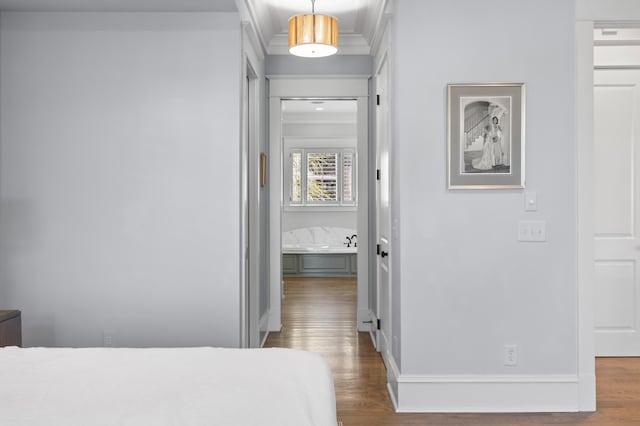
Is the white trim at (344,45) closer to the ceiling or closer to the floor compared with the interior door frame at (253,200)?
closer to the ceiling

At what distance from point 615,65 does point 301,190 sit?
5871 millimetres

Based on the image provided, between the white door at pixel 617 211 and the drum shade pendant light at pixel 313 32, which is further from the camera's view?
the white door at pixel 617 211

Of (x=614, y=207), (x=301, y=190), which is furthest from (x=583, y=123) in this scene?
(x=301, y=190)

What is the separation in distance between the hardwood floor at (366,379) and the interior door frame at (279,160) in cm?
35

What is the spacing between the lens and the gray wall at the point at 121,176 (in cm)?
319

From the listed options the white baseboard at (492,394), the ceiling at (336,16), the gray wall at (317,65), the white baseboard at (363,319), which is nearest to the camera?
the white baseboard at (492,394)

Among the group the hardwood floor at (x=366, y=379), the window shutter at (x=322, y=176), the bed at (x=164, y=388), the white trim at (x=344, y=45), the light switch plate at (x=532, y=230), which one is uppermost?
the white trim at (x=344, y=45)

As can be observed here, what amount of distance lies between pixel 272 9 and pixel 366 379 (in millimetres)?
2808

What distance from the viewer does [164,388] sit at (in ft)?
5.08

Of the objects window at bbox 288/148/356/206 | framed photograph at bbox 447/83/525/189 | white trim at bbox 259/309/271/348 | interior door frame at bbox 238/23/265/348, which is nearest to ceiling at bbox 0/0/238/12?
interior door frame at bbox 238/23/265/348

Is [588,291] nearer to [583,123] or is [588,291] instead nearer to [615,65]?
[583,123]

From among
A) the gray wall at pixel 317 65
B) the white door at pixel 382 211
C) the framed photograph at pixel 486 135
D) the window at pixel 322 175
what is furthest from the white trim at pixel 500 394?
the window at pixel 322 175

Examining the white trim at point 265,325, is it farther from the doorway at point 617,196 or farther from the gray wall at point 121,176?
the doorway at point 617,196

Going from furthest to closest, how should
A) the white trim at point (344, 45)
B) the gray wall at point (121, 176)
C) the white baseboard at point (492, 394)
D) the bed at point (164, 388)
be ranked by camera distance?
1. the white trim at point (344, 45)
2. the gray wall at point (121, 176)
3. the white baseboard at point (492, 394)
4. the bed at point (164, 388)
